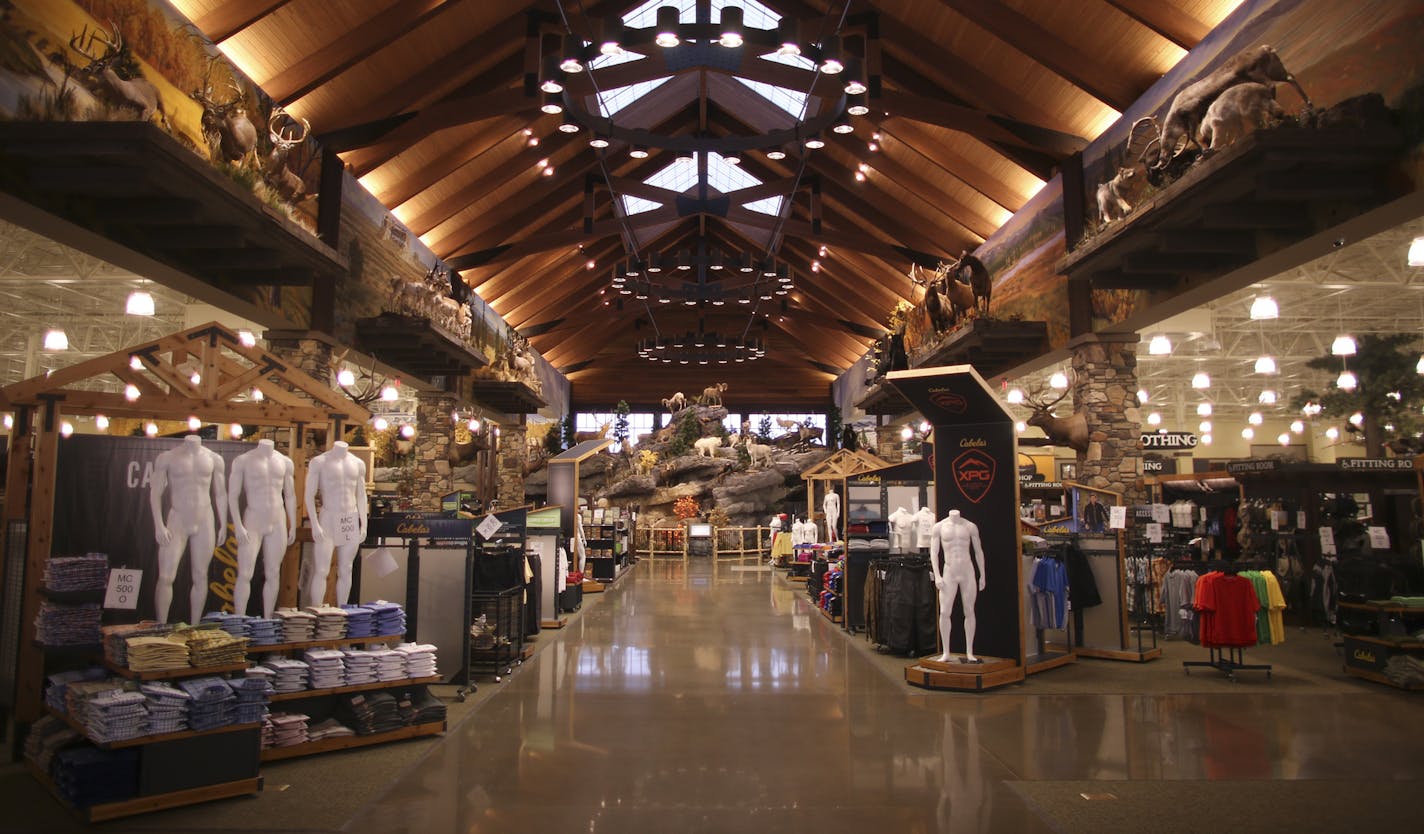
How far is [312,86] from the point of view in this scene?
9.61 meters

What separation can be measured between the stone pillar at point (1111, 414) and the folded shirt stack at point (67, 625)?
10.0 m

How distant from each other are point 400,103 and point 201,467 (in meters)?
6.82

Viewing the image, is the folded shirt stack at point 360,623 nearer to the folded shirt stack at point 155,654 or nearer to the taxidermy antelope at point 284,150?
the folded shirt stack at point 155,654

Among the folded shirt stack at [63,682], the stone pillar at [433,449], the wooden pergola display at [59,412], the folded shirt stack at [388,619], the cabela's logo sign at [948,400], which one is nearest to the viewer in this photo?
the folded shirt stack at [63,682]

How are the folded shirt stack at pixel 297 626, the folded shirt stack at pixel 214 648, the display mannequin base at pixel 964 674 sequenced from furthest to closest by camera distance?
the display mannequin base at pixel 964 674 → the folded shirt stack at pixel 297 626 → the folded shirt stack at pixel 214 648

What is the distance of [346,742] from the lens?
5027 millimetres

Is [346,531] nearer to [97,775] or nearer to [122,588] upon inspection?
[122,588]

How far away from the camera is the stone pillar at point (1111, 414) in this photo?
10.4 metres

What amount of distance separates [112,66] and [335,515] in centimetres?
420

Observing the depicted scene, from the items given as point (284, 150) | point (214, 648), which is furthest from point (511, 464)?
point (214, 648)

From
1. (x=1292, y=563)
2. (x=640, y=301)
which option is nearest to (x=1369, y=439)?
(x=1292, y=563)

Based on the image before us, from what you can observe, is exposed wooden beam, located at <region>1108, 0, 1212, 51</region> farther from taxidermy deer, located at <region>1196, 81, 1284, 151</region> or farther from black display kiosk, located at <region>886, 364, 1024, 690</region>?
black display kiosk, located at <region>886, 364, 1024, 690</region>

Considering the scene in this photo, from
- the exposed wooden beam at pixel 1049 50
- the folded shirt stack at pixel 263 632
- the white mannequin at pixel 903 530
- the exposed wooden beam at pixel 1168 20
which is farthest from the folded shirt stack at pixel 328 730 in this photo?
the exposed wooden beam at pixel 1168 20

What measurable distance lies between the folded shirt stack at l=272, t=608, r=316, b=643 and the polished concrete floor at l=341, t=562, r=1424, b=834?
1106 mm
